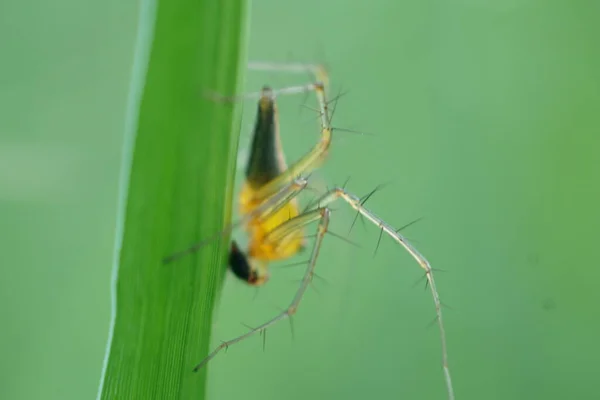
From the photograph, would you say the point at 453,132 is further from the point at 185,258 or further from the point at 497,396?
the point at 185,258

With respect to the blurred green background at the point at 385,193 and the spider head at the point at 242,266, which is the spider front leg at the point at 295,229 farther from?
the blurred green background at the point at 385,193

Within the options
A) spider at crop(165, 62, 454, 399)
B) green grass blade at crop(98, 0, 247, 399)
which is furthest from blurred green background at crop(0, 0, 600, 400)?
green grass blade at crop(98, 0, 247, 399)

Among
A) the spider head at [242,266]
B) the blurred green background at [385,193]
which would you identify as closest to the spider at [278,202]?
the spider head at [242,266]

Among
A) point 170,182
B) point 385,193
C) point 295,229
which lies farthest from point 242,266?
point 385,193

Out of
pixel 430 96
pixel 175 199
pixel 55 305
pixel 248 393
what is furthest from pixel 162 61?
pixel 430 96

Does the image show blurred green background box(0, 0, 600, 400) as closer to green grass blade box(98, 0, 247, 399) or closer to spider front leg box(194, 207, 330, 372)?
spider front leg box(194, 207, 330, 372)
